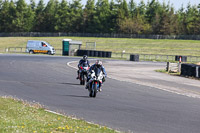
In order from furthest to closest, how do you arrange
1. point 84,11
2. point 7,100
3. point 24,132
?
point 84,11 → point 7,100 → point 24,132

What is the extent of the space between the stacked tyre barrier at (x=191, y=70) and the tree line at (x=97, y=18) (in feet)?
333

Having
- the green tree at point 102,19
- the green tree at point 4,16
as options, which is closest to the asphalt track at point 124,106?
the green tree at point 102,19

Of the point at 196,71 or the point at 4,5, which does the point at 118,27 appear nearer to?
the point at 4,5

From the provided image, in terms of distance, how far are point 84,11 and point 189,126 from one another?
14183 centimetres

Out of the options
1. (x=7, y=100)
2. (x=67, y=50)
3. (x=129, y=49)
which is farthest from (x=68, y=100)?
(x=129, y=49)

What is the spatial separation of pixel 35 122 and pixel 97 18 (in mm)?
136381

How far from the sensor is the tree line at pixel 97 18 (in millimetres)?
137700

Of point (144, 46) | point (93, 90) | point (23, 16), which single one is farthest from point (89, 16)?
point (93, 90)

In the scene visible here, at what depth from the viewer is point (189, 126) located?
35.1ft

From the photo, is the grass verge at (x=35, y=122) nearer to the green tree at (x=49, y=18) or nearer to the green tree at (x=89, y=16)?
the green tree at (x=89, y=16)

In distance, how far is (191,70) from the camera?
96.3 feet

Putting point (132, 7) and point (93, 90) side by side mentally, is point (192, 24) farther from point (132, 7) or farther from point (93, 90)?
point (93, 90)

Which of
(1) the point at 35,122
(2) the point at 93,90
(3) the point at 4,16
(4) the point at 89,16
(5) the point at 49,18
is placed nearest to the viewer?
(1) the point at 35,122

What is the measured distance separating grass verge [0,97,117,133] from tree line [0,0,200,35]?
12098 cm
